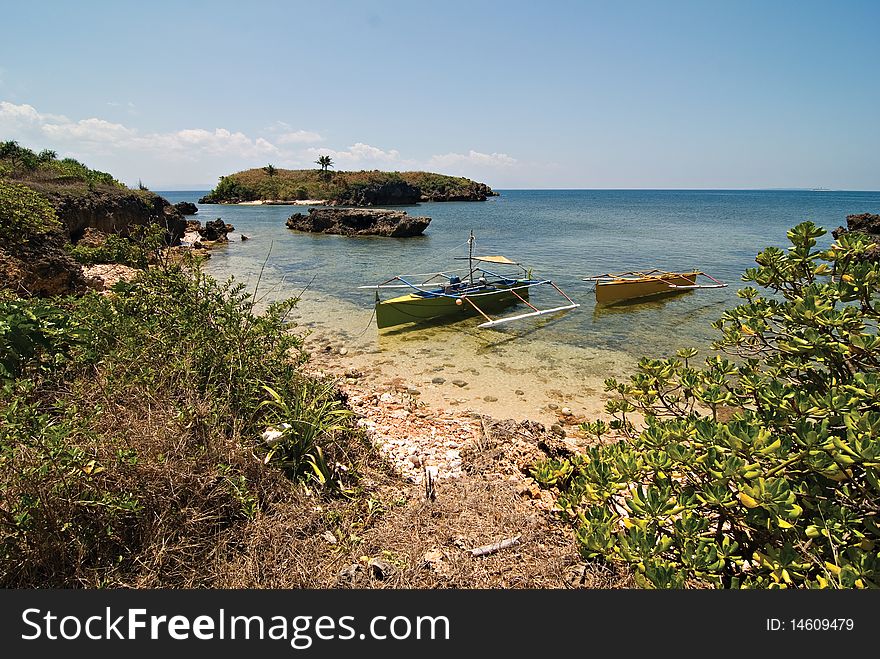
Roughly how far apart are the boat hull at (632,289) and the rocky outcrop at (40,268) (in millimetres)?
14579

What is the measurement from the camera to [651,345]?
11.1 m

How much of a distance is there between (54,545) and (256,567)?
3.87 ft

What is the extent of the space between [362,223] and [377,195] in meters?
38.8

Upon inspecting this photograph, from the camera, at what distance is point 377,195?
2916 inches

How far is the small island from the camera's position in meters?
75.3

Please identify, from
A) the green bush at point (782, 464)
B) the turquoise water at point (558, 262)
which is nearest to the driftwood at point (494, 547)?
the green bush at point (782, 464)

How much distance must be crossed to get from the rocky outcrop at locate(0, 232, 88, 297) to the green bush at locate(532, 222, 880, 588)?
29.8 feet

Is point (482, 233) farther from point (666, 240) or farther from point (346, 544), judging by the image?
point (346, 544)

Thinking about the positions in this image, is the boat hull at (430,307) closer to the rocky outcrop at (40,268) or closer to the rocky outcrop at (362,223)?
the rocky outcrop at (40,268)

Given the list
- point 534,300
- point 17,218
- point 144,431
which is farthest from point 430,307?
point 144,431

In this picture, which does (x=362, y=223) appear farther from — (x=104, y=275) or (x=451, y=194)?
(x=451, y=194)

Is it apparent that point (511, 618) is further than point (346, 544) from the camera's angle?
No

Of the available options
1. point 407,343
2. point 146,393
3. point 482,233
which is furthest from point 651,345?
point 482,233

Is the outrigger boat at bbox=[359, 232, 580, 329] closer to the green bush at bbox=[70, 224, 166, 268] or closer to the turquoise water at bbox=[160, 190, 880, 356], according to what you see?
the turquoise water at bbox=[160, 190, 880, 356]
